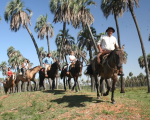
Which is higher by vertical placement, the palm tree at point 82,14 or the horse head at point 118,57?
the palm tree at point 82,14

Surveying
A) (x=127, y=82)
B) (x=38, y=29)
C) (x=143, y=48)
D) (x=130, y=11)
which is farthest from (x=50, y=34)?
(x=127, y=82)

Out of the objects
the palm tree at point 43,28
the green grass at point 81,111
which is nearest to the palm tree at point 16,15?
the palm tree at point 43,28

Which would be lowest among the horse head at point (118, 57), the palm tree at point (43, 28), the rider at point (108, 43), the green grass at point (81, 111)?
the green grass at point (81, 111)

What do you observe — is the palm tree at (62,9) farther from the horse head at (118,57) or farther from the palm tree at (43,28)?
the horse head at (118,57)

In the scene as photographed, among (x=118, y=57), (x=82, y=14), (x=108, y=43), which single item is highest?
(x=82, y=14)

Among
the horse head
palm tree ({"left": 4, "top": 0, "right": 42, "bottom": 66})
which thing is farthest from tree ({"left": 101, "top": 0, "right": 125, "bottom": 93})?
the horse head

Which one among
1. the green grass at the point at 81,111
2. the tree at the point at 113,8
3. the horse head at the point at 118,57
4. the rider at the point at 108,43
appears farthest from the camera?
the tree at the point at 113,8

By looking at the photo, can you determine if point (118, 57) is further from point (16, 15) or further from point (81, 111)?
point (16, 15)

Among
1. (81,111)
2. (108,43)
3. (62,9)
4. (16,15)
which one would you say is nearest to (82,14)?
(62,9)

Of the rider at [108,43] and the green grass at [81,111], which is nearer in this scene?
the green grass at [81,111]

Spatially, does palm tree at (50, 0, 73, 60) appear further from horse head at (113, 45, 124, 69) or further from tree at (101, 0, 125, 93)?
horse head at (113, 45, 124, 69)

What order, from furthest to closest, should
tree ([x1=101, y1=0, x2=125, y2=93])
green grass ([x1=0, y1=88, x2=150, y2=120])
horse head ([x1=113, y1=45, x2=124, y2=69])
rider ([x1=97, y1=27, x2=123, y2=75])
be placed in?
tree ([x1=101, y1=0, x2=125, y2=93]) < rider ([x1=97, y1=27, x2=123, y2=75]) < horse head ([x1=113, y1=45, x2=124, y2=69]) < green grass ([x1=0, y1=88, x2=150, y2=120])

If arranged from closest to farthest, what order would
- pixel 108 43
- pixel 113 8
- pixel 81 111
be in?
pixel 81 111, pixel 108 43, pixel 113 8

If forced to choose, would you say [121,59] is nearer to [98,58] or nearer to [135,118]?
[98,58]
